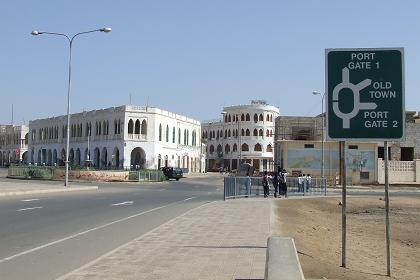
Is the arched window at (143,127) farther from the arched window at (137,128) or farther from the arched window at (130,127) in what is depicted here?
the arched window at (130,127)

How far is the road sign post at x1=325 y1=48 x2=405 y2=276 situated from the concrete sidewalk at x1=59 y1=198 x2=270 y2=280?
2.24 m

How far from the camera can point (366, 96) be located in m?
9.16

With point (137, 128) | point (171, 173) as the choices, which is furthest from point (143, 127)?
point (171, 173)

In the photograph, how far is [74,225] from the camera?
15.9 metres

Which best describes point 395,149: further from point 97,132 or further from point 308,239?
point 308,239

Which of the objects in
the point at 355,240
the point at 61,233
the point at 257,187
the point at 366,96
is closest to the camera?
the point at 366,96

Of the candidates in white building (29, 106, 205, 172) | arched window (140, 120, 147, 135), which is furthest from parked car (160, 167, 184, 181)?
arched window (140, 120, 147, 135)

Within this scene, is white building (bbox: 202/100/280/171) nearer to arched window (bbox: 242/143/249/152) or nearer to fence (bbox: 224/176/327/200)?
arched window (bbox: 242/143/249/152)

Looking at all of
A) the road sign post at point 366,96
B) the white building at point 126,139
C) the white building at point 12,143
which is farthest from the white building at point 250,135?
the road sign post at point 366,96

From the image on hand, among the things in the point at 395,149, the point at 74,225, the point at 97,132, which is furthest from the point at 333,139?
the point at 97,132

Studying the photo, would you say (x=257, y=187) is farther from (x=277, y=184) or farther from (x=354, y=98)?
(x=354, y=98)

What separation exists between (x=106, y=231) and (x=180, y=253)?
4730 mm

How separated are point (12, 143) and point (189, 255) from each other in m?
139

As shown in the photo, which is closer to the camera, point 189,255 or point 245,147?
point 189,255
